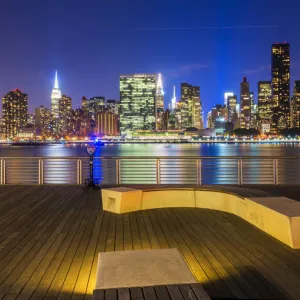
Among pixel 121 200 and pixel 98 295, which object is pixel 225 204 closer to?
pixel 121 200

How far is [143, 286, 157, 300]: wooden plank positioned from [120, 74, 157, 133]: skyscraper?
188934mm

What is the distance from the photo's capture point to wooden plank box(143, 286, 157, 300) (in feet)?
9.22

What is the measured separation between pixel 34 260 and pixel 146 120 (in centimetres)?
18960

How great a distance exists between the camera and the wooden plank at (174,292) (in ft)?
9.09

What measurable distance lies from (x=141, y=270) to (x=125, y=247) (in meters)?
1.49

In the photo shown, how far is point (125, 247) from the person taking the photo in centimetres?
486

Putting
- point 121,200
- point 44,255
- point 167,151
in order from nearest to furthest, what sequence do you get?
point 44,255 < point 121,200 < point 167,151

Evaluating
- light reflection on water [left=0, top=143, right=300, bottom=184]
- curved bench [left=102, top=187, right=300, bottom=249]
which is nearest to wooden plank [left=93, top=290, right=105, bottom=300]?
curved bench [left=102, top=187, right=300, bottom=249]

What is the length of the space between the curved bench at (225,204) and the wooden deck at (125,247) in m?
0.16

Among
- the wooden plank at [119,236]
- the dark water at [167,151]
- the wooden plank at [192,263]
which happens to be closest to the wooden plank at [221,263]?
the wooden plank at [192,263]

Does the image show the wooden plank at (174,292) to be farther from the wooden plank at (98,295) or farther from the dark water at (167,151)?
the dark water at (167,151)

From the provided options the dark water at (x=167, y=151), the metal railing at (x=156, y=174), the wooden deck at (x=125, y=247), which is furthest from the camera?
the dark water at (x=167, y=151)

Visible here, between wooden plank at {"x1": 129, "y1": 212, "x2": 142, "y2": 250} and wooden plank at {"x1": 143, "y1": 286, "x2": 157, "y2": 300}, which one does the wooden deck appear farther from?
wooden plank at {"x1": 143, "y1": 286, "x2": 157, "y2": 300}

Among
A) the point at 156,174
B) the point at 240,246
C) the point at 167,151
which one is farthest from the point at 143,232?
the point at 167,151
